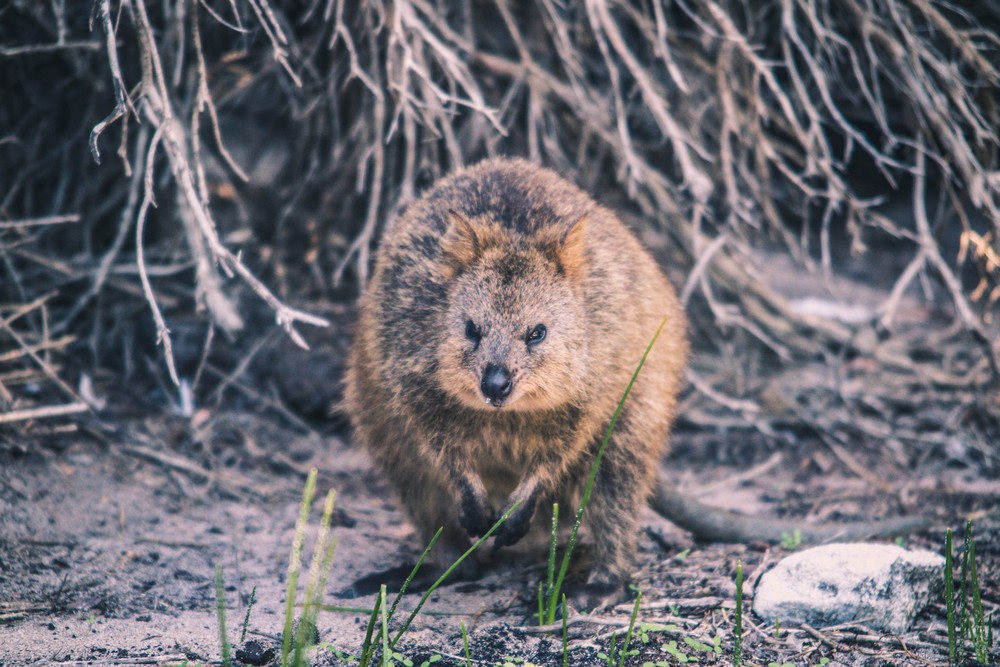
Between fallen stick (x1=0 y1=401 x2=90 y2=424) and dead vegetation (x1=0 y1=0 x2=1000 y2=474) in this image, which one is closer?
fallen stick (x1=0 y1=401 x2=90 y2=424)

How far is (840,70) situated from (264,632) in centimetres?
495

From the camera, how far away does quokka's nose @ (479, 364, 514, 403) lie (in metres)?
3.20

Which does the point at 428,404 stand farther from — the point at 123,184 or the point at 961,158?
the point at 961,158

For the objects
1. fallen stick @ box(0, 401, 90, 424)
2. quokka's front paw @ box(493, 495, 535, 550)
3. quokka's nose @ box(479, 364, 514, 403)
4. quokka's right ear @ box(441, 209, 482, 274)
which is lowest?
quokka's front paw @ box(493, 495, 535, 550)

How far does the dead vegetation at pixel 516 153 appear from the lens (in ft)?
15.5

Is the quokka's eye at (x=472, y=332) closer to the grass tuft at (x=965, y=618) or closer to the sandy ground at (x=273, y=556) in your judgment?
the sandy ground at (x=273, y=556)

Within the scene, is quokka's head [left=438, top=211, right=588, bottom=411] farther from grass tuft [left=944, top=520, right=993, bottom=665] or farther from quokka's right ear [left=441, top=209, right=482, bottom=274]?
grass tuft [left=944, top=520, right=993, bottom=665]

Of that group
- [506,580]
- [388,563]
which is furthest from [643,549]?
[388,563]

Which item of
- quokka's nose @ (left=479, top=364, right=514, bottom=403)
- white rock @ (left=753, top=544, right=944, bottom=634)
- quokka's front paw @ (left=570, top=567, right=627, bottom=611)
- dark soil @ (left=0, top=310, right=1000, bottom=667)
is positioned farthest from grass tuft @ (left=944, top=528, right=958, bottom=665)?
quokka's nose @ (left=479, top=364, right=514, bottom=403)

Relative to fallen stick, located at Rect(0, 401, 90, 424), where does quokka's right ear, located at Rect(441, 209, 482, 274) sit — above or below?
above

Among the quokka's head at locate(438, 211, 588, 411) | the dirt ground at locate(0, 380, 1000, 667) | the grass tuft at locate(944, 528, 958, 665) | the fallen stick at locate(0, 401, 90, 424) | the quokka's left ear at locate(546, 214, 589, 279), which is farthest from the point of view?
the fallen stick at locate(0, 401, 90, 424)

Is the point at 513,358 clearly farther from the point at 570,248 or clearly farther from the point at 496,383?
the point at 570,248

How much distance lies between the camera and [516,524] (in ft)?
12.1

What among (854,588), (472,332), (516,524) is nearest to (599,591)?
(516,524)
